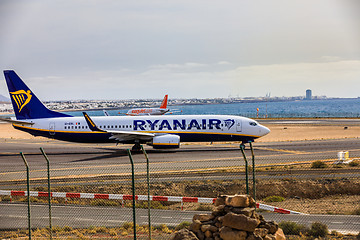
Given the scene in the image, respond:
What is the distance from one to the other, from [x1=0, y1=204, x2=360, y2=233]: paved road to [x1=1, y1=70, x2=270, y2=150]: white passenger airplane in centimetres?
2148

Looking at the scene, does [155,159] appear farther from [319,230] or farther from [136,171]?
[319,230]

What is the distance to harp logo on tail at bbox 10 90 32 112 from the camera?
47.6m

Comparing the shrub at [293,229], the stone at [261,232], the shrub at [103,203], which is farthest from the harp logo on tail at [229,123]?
the stone at [261,232]

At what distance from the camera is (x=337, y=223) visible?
18.2m

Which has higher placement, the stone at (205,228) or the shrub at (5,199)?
the stone at (205,228)

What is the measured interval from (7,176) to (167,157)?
1521 cm

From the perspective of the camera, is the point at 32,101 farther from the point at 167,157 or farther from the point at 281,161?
the point at 281,161

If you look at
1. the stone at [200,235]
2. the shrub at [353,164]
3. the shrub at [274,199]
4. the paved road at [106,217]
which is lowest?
the shrub at [274,199]

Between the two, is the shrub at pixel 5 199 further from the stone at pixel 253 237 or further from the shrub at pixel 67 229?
the stone at pixel 253 237

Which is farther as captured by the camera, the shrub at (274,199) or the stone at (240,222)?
the shrub at (274,199)

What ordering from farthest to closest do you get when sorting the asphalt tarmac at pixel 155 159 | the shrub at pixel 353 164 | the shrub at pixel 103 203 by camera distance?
the shrub at pixel 353 164
the asphalt tarmac at pixel 155 159
the shrub at pixel 103 203

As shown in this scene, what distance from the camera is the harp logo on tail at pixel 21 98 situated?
47.6m

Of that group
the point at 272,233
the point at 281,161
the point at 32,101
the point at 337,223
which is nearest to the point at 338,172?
the point at 281,161

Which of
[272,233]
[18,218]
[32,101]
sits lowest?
[18,218]
